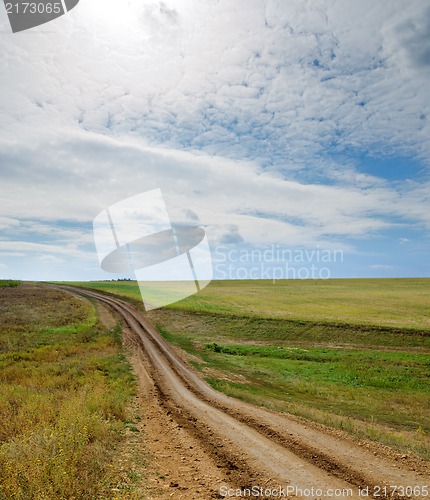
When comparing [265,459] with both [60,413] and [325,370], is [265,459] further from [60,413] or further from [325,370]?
[325,370]

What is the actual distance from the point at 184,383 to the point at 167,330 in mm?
26223

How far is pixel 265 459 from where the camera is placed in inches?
404

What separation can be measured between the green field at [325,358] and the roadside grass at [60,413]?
25.4 feet

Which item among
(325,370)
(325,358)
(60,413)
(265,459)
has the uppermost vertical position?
(60,413)

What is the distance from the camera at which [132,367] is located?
25.9 m

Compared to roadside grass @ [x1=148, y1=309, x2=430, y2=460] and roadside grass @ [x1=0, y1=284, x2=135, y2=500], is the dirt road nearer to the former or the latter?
roadside grass @ [x1=148, y1=309, x2=430, y2=460]

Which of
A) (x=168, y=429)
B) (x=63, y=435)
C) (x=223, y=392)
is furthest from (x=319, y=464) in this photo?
(x=223, y=392)

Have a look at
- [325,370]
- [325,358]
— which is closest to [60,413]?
[325,370]

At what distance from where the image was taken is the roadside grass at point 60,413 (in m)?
7.59

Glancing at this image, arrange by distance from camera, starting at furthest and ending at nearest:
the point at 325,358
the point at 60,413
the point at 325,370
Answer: the point at 325,358, the point at 325,370, the point at 60,413

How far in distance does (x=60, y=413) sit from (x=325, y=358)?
2814 centimetres

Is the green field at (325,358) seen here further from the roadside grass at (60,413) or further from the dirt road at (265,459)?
the roadside grass at (60,413)

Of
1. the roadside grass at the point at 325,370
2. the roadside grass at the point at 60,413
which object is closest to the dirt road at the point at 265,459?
the roadside grass at the point at 325,370

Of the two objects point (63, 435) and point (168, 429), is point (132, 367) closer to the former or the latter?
point (168, 429)
